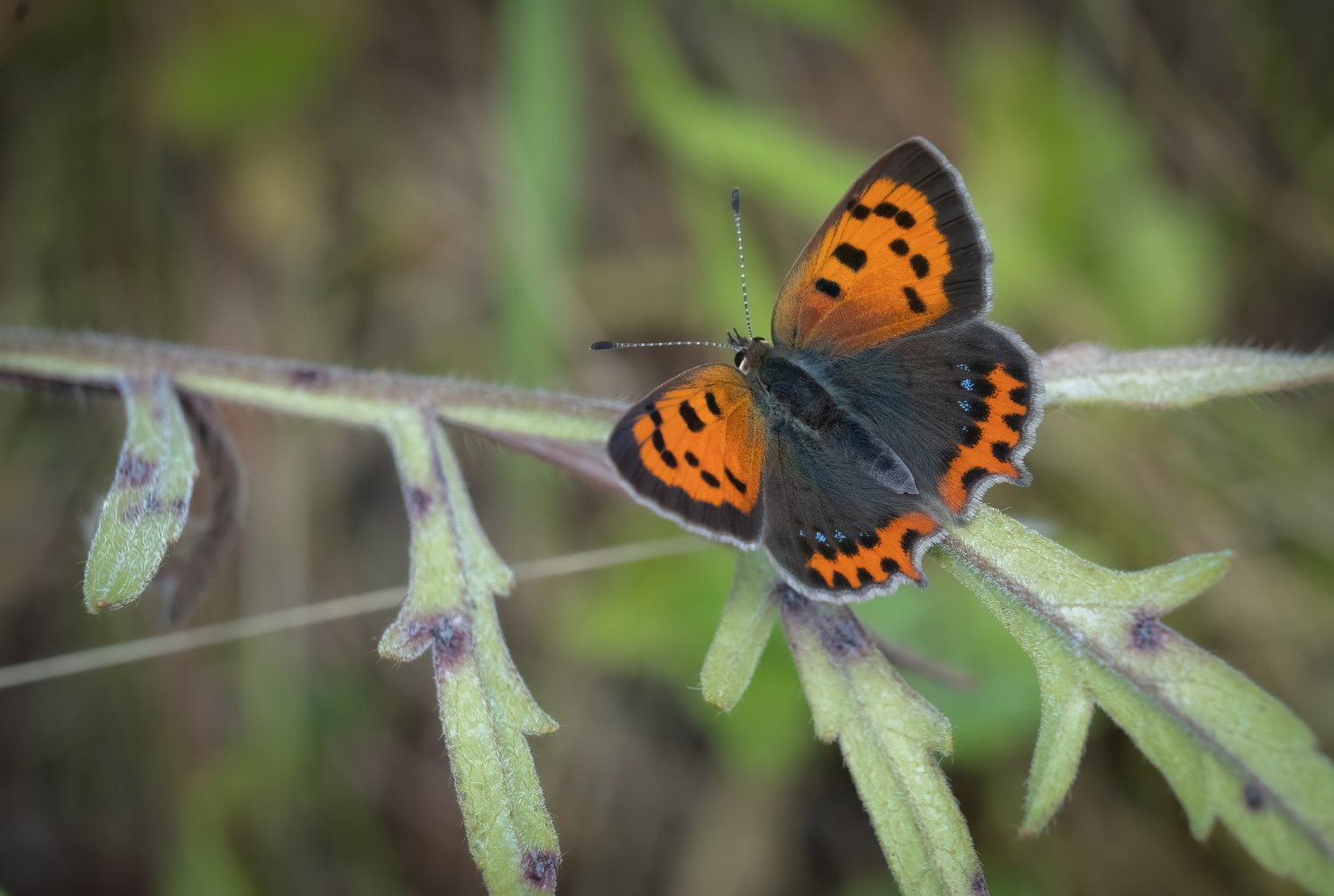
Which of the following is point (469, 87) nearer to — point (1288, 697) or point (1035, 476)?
point (1035, 476)

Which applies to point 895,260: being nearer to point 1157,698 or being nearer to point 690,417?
point 690,417

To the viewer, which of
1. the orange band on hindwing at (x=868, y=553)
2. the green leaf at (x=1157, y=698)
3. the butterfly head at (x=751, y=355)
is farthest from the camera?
the butterfly head at (x=751, y=355)

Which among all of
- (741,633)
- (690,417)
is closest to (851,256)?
(690,417)

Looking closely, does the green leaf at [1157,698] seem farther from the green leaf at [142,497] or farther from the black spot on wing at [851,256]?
the green leaf at [142,497]

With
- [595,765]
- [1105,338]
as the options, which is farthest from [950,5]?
[595,765]

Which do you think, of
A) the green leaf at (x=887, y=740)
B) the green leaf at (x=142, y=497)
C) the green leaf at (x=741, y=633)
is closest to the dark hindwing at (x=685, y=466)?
the green leaf at (x=741, y=633)
